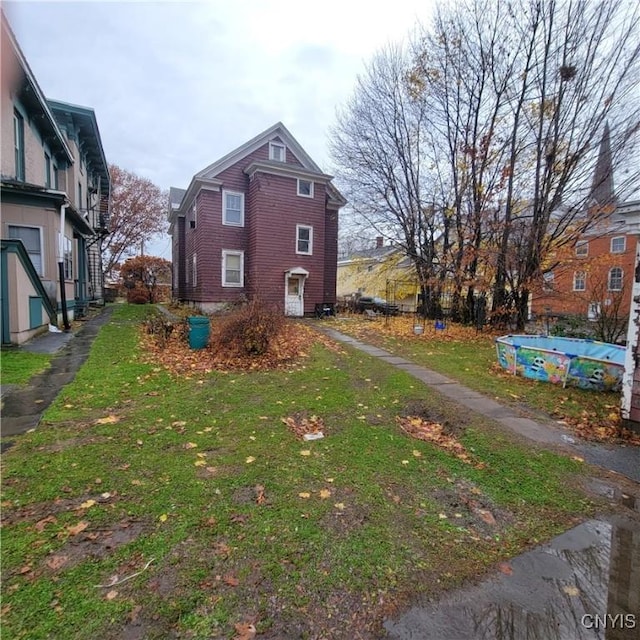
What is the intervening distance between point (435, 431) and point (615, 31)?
15.4 meters

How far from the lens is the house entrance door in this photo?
18.0 m

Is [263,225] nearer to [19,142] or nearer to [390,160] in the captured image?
[390,160]

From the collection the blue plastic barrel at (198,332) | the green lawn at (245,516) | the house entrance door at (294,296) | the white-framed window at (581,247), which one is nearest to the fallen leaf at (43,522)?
the green lawn at (245,516)

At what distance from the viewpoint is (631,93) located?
11.6m

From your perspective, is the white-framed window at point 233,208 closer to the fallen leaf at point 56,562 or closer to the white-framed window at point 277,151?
the white-framed window at point 277,151

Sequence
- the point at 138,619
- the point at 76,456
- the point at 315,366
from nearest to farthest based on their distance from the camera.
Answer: the point at 138,619 → the point at 76,456 → the point at 315,366

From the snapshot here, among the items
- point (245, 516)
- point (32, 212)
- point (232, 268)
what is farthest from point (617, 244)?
point (32, 212)

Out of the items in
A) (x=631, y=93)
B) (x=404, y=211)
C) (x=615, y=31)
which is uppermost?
(x=615, y=31)

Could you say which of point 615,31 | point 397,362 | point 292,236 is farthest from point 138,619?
point 615,31

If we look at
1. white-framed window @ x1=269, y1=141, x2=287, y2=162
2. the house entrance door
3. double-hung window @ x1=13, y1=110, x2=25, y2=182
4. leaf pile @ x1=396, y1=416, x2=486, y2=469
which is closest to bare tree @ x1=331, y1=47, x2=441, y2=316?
white-framed window @ x1=269, y1=141, x2=287, y2=162

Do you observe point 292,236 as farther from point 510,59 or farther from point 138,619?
point 138,619

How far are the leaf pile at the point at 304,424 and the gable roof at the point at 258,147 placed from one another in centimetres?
1538

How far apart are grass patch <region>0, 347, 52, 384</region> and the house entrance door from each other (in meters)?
11.7

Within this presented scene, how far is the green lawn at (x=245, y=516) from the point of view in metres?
1.82
